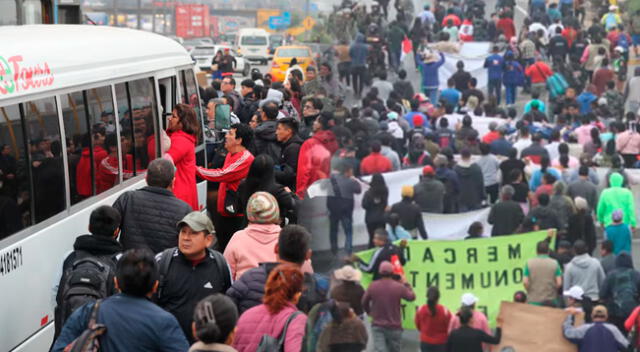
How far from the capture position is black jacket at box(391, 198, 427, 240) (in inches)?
104

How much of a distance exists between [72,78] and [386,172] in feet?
17.2

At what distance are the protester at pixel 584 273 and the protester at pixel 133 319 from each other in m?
1.83

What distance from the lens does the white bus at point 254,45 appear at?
167 ft

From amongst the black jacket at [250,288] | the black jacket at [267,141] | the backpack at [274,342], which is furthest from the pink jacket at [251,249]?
the black jacket at [267,141]

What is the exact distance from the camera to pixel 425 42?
243 centimetres

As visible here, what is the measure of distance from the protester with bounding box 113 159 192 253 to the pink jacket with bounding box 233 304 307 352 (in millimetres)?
2136

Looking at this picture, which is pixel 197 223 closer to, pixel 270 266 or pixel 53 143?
pixel 270 266

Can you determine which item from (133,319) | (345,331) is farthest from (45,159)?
(345,331)

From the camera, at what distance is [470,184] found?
2553mm

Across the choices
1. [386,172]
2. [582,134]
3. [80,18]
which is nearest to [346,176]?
[386,172]

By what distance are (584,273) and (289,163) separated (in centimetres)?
636

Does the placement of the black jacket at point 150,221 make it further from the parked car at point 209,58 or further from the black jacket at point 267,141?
the parked car at point 209,58

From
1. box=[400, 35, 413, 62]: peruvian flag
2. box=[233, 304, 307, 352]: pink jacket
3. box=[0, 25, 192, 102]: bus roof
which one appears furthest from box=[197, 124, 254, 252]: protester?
box=[400, 35, 413, 62]: peruvian flag

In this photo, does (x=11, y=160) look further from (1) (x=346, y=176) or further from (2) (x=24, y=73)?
(1) (x=346, y=176)
